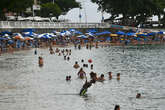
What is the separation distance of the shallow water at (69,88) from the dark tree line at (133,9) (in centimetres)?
5923

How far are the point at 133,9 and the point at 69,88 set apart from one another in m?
78.2

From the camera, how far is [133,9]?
10750 centimetres

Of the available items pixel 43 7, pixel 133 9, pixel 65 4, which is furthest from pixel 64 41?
pixel 65 4

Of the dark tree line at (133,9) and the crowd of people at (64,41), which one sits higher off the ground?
the dark tree line at (133,9)

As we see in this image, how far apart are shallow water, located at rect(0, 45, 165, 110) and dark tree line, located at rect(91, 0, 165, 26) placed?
59226 millimetres

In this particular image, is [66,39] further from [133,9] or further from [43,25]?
[133,9]

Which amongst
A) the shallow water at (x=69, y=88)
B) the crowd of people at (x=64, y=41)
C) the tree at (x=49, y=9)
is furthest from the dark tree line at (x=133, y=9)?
the shallow water at (x=69, y=88)

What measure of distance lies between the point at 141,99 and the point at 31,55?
3002 cm

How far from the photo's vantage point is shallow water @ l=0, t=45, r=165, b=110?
25.8m

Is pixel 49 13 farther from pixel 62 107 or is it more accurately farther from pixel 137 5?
pixel 62 107

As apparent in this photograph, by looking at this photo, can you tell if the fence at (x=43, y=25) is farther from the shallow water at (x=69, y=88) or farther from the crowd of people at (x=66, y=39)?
the shallow water at (x=69, y=88)

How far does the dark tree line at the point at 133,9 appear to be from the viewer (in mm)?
107394

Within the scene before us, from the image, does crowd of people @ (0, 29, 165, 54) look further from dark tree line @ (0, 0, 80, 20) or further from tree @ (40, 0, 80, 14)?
tree @ (40, 0, 80, 14)

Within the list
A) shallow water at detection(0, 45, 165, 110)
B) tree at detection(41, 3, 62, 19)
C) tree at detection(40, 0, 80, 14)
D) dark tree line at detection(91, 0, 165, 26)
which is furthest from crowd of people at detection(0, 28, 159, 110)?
tree at detection(40, 0, 80, 14)
